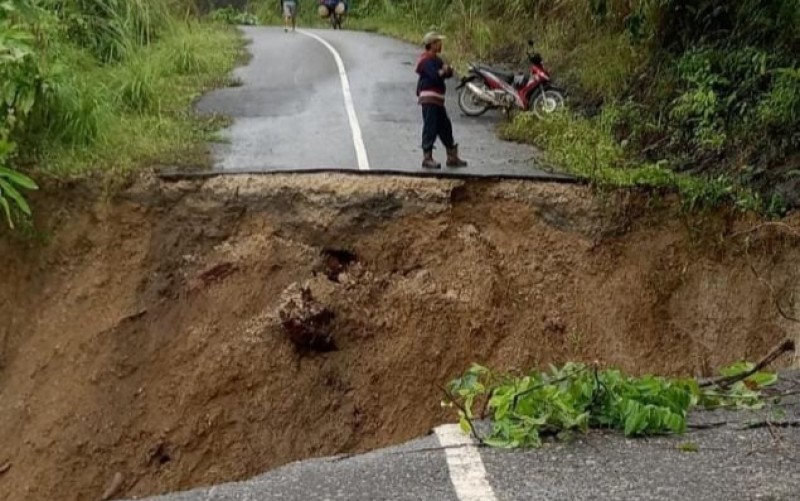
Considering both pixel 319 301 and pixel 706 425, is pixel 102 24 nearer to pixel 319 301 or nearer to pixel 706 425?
pixel 319 301

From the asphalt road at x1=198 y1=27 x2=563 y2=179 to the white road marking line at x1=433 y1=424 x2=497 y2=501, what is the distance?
222 inches

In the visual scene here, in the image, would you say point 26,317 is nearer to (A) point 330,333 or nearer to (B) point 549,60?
(A) point 330,333

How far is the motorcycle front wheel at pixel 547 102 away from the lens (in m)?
13.7

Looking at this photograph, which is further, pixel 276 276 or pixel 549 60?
pixel 549 60

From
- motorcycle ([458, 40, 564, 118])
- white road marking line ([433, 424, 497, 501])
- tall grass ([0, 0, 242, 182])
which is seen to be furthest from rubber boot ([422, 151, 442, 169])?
white road marking line ([433, 424, 497, 501])

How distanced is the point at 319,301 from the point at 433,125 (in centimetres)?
212

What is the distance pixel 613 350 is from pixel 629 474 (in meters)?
5.41

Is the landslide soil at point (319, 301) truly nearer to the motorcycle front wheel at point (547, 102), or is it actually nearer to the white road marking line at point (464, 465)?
the motorcycle front wheel at point (547, 102)

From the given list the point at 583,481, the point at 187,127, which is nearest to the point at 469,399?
the point at 583,481

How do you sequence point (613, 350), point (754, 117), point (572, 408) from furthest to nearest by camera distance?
point (754, 117) < point (613, 350) < point (572, 408)

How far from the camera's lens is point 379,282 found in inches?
425

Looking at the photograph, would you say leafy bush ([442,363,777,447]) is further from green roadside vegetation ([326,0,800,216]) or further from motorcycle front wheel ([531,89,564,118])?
motorcycle front wheel ([531,89,564,118])

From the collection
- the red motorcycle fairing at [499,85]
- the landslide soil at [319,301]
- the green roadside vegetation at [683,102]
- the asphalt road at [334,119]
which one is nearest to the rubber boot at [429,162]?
the asphalt road at [334,119]

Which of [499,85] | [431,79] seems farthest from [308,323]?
[499,85]
